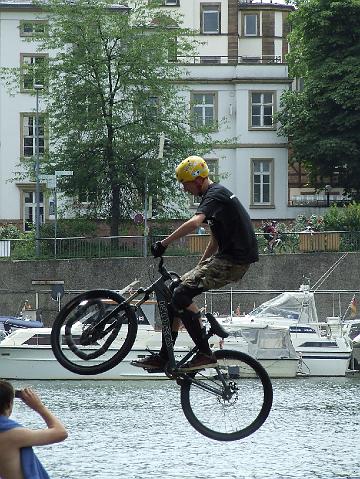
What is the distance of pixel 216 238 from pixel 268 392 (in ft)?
8.00

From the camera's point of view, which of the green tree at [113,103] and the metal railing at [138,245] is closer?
the metal railing at [138,245]

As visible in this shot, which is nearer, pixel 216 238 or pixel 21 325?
pixel 216 238

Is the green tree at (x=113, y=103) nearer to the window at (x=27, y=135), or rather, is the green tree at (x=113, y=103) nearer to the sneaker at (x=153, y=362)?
the window at (x=27, y=135)

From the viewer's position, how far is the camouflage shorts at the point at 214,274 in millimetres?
19969

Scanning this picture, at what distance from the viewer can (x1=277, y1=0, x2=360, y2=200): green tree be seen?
98.0 m

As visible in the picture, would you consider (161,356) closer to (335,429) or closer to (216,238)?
(216,238)

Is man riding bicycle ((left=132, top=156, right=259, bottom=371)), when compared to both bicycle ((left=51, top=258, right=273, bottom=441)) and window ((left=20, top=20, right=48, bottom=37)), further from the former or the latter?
window ((left=20, top=20, right=48, bottom=37))

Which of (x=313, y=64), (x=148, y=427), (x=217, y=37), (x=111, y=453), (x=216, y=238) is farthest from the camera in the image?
(x=217, y=37)

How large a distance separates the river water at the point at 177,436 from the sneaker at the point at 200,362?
35857 millimetres

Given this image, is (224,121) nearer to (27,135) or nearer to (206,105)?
(206,105)

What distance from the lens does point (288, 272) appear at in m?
85.6

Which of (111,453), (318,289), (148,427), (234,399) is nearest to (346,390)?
(318,289)

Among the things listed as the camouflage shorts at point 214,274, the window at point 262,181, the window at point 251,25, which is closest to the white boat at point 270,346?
the window at point 262,181

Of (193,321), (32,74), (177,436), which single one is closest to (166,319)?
(193,321)
